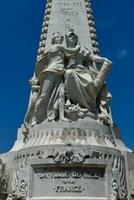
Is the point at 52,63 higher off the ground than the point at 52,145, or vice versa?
the point at 52,63

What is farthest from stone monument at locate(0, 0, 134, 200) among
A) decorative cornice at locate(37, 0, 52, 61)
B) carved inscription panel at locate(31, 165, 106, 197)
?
decorative cornice at locate(37, 0, 52, 61)

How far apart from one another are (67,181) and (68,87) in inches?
133

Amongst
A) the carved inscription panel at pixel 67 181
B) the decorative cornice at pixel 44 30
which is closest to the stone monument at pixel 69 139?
the carved inscription panel at pixel 67 181

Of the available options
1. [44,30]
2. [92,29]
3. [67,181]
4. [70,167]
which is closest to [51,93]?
[70,167]

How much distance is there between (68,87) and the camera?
40.5ft

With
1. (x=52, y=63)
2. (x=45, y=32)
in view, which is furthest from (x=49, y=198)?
(x=45, y=32)

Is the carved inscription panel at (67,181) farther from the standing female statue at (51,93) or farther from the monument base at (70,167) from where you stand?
the standing female statue at (51,93)

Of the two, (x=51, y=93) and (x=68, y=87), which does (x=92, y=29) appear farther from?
(x=51, y=93)

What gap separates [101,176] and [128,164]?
1.80 m

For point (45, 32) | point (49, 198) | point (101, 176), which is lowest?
point (49, 198)

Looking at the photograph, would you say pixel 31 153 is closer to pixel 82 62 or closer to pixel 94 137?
pixel 94 137

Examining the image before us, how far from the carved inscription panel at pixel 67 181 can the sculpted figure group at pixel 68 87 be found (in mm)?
1886

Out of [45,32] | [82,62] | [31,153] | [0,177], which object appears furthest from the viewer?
[45,32]

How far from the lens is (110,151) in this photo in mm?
11297
